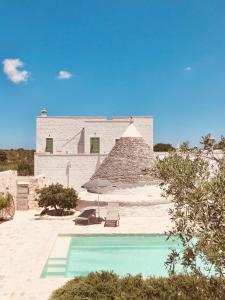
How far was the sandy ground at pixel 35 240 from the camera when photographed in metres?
8.81

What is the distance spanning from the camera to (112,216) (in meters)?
17.2

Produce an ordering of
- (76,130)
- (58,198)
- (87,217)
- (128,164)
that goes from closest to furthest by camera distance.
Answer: (87,217) → (58,198) → (128,164) → (76,130)

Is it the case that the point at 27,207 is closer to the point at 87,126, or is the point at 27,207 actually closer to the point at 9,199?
the point at 9,199

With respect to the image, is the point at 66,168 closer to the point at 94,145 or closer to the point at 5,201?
the point at 94,145

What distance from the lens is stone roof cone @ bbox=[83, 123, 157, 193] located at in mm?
24047

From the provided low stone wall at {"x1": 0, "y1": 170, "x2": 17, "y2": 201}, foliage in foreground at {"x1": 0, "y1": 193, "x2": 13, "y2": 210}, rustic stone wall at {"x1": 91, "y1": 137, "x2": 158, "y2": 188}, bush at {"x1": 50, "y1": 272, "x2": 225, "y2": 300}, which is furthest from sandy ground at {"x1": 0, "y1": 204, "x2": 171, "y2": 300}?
rustic stone wall at {"x1": 91, "y1": 137, "x2": 158, "y2": 188}

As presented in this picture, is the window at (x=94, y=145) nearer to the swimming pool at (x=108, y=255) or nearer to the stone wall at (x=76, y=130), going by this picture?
the stone wall at (x=76, y=130)

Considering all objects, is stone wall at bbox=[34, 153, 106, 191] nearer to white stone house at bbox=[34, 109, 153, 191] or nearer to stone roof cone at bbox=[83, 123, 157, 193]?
white stone house at bbox=[34, 109, 153, 191]

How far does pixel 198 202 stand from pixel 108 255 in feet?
30.0

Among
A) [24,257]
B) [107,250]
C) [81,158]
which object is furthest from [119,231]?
[81,158]

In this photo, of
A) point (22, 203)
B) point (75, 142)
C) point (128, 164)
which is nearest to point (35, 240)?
point (22, 203)

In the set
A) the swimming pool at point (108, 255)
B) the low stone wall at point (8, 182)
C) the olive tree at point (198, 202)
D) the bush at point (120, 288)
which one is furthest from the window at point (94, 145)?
the olive tree at point (198, 202)

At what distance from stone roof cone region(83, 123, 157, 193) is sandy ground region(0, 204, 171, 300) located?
12.9 ft

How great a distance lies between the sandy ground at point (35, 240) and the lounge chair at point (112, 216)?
37cm
